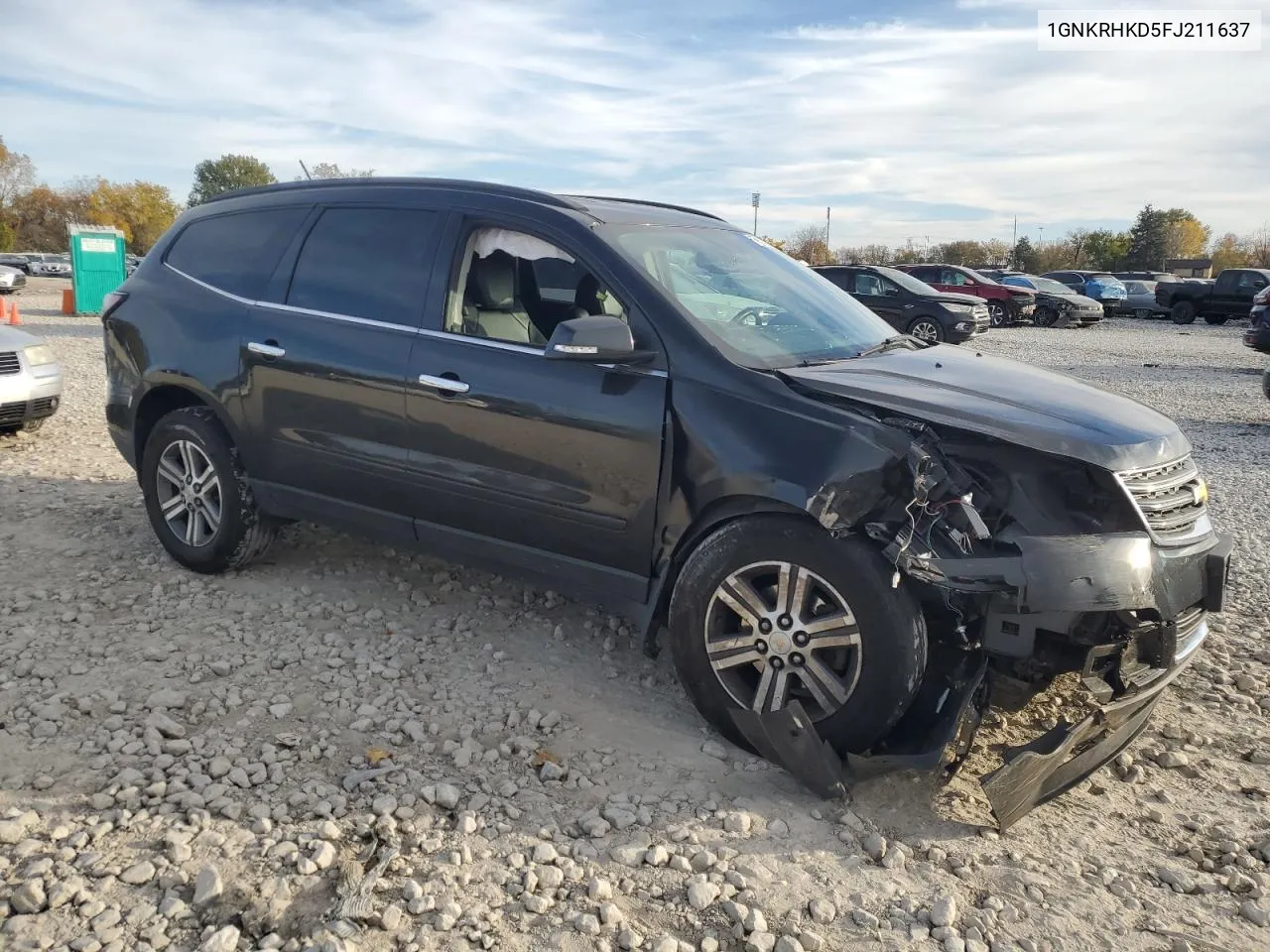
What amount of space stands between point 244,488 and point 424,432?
1320 millimetres

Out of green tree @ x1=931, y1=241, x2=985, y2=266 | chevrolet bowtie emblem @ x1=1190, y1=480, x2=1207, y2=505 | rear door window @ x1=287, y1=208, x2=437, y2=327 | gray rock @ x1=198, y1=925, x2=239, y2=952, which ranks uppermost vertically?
green tree @ x1=931, y1=241, x2=985, y2=266

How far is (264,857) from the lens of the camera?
9.27 feet

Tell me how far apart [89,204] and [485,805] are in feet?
290

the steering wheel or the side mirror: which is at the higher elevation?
the steering wheel

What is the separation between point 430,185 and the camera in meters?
4.38

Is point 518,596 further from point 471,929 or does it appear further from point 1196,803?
point 1196,803

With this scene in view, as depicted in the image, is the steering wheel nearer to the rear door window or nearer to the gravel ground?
the rear door window

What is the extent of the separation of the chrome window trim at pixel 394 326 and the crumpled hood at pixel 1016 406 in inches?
29.5

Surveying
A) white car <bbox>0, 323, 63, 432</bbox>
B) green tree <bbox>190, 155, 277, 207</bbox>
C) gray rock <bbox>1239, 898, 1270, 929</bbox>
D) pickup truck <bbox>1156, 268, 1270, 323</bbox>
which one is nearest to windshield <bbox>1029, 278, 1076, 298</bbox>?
pickup truck <bbox>1156, 268, 1270, 323</bbox>

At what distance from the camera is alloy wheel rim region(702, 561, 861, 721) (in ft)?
10.6

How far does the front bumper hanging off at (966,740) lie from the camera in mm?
3012

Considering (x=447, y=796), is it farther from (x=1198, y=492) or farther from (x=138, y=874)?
(x=1198, y=492)

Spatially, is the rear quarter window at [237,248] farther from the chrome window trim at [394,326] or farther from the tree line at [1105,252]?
the tree line at [1105,252]

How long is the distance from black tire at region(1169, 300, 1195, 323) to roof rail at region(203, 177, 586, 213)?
32.1m
